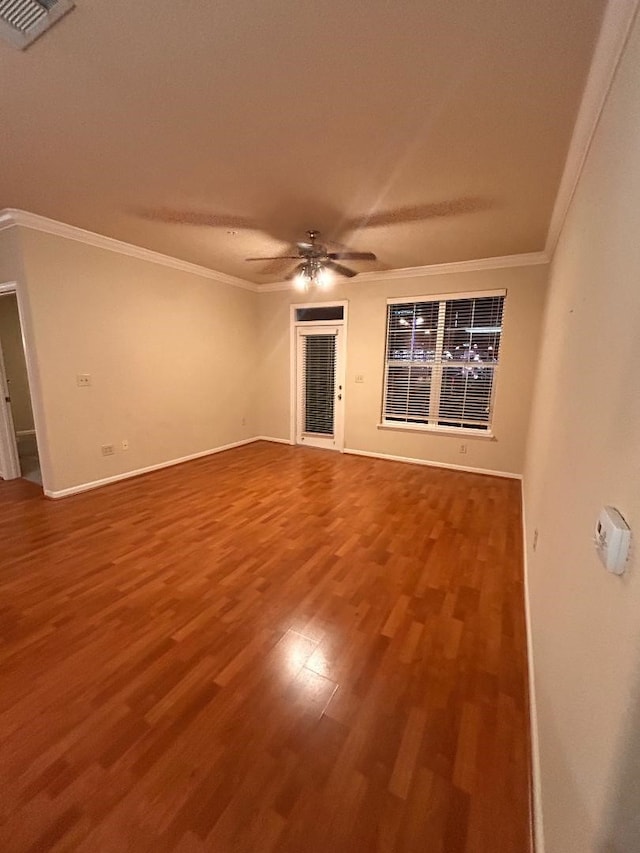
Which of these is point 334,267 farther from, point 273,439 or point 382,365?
point 273,439

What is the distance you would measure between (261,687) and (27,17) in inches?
112

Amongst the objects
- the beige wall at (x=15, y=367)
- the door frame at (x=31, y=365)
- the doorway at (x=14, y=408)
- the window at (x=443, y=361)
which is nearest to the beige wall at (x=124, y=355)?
the door frame at (x=31, y=365)

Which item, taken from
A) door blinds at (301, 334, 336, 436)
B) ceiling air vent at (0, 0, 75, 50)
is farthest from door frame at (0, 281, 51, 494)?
door blinds at (301, 334, 336, 436)

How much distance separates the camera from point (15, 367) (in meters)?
5.70

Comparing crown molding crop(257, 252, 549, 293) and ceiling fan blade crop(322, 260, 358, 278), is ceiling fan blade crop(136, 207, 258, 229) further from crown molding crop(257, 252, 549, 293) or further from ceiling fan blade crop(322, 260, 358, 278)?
crown molding crop(257, 252, 549, 293)

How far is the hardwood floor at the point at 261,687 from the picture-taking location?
1.11 metres

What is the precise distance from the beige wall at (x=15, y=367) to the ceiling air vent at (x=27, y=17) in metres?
5.33

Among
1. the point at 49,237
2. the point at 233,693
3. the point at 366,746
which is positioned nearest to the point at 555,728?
the point at 366,746

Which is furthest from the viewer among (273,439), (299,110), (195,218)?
(273,439)

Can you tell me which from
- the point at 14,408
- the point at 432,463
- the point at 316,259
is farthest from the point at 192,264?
the point at 432,463

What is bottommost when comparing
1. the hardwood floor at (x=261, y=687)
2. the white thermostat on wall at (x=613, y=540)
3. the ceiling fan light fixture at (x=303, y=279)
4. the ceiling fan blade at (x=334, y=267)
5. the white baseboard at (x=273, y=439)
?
the hardwood floor at (x=261, y=687)

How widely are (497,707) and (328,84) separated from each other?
2.88 meters

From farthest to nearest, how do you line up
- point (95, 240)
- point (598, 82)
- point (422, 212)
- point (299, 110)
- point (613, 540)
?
point (95, 240), point (422, 212), point (299, 110), point (598, 82), point (613, 540)

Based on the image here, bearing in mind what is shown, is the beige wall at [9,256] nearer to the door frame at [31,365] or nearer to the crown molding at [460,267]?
the door frame at [31,365]
